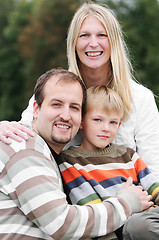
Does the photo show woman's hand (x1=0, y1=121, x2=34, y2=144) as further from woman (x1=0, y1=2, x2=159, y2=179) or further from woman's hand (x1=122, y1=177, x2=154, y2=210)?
woman (x1=0, y1=2, x2=159, y2=179)

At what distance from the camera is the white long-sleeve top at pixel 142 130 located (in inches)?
144

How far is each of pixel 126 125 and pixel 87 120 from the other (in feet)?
1.83

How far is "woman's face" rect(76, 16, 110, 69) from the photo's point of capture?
383 cm

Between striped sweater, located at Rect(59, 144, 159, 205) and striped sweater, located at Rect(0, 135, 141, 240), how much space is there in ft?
1.10

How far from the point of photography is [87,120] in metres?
3.29

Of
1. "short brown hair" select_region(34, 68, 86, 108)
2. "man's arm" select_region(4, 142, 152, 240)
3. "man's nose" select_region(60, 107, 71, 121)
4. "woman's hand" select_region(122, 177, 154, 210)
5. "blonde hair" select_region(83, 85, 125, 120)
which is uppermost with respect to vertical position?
"short brown hair" select_region(34, 68, 86, 108)

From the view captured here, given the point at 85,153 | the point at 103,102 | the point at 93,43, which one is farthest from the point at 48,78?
the point at 93,43

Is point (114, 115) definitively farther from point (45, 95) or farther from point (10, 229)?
point (10, 229)

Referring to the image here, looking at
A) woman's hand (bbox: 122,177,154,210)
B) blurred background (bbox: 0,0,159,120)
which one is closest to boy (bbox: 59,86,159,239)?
woman's hand (bbox: 122,177,154,210)

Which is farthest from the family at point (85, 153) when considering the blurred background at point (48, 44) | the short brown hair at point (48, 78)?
the blurred background at point (48, 44)

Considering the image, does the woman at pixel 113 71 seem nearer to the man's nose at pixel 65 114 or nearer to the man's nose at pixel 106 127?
the man's nose at pixel 106 127

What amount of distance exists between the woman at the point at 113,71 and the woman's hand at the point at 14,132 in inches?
34.0

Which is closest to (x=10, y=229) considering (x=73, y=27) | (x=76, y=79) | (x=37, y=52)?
(x=76, y=79)

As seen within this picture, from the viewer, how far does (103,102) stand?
3.25 metres
